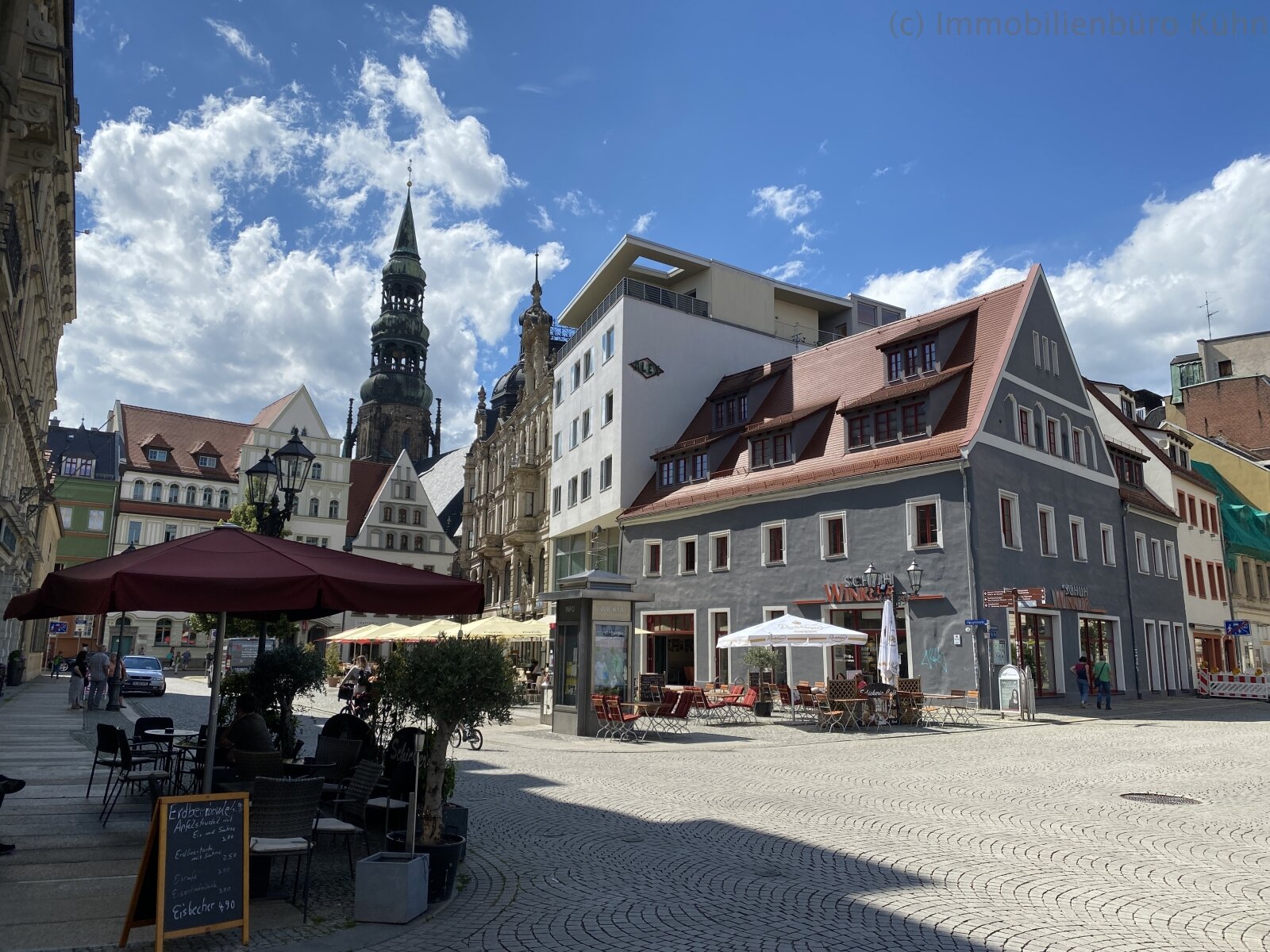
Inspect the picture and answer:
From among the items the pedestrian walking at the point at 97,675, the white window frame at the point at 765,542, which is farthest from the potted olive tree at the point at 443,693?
the white window frame at the point at 765,542

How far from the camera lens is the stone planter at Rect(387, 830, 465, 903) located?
7430mm

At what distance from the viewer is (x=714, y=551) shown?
3594 cm

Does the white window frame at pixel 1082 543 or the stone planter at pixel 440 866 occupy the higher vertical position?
the white window frame at pixel 1082 543

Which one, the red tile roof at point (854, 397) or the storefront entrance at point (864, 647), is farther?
the red tile roof at point (854, 397)

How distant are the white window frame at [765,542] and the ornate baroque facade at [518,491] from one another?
14.9 m

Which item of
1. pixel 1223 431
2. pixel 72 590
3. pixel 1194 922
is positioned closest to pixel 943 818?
pixel 1194 922

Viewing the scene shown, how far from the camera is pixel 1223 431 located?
58.4m

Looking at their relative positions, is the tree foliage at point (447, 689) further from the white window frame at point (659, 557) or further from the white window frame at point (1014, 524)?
the white window frame at point (659, 557)

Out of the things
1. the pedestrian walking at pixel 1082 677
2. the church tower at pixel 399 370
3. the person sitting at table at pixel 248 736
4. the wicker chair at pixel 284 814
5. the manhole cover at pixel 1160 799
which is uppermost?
the church tower at pixel 399 370

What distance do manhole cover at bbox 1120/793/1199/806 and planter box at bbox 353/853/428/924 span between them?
381 inches

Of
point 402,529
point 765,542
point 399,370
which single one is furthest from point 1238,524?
point 399,370

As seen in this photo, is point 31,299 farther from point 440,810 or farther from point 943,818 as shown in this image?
point 943,818

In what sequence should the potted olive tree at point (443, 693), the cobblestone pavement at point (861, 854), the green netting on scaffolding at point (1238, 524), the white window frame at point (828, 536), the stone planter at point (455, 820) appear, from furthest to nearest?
1. the green netting on scaffolding at point (1238, 524)
2. the white window frame at point (828, 536)
3. the stone planter at point (455, 820)
4. the potted olive tree at point (443, 693)
5. the cobblestone pavement at point (861, 854)

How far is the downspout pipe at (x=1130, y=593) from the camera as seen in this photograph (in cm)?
3488
